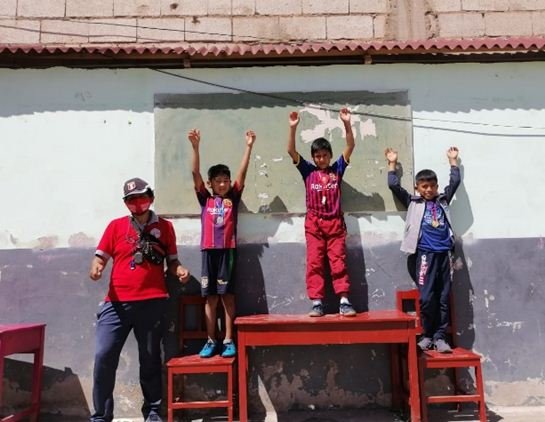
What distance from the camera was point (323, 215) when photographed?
189 inches

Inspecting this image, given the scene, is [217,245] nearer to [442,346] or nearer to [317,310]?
[317,310]

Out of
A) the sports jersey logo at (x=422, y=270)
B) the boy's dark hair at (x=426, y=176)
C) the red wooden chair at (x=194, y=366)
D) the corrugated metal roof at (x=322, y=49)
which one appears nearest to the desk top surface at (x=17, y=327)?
the red wooden chair at (x=194, y=366)

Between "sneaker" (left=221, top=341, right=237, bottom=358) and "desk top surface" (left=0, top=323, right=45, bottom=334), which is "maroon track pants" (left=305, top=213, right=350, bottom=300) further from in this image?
"desk top surface" (left=0, top=323, right=45, bottom=334)

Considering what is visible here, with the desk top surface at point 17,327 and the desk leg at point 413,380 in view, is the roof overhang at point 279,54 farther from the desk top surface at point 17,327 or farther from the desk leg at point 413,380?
the desk leg at point 413,380

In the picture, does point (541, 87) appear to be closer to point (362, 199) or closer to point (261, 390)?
point (362, 199)

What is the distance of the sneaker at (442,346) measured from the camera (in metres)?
4.57

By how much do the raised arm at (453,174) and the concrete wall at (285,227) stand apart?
102mm

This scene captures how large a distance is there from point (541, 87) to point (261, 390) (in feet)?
12.6

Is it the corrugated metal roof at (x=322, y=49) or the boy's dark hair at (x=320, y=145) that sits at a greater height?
the corrugated metal roof at (x=322, y=49)

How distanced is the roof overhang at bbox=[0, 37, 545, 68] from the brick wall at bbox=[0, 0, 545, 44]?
243 cm

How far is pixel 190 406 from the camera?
440cm

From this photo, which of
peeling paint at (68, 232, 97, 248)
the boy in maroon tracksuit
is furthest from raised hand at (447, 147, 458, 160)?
peeling paint at (68, 232, 97, 248)

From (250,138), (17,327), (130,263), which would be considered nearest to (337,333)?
(130,263)

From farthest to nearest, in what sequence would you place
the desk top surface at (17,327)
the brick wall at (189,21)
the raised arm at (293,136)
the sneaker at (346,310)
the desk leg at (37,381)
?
the brick wall at (189,21) → the raised arm at (293,136) → the desk leg at (37,381) → the sneaker at (346,310) → the desk top surface at (17,327)
